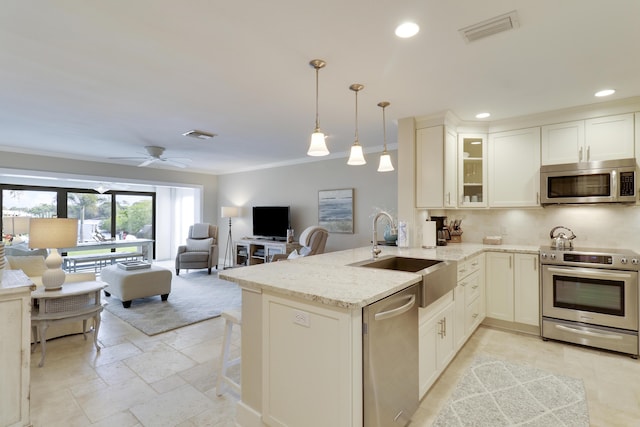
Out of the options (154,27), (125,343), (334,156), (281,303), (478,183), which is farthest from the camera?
(334,156)

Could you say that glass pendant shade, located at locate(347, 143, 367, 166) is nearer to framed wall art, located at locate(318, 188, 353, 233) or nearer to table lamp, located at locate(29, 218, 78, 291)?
table lamp, located at locate(29, 218, 78, 291)

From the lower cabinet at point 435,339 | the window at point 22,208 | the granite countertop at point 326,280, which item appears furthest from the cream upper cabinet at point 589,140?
the window at point 22,208

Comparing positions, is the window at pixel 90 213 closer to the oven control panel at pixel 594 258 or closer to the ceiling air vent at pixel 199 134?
the ceiling air vent at pixel 199 134

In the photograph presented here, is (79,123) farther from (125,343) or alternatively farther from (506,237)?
(506,237)

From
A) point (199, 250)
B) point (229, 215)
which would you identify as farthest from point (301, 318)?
point (229, 215)

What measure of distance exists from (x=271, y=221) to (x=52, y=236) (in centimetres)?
431

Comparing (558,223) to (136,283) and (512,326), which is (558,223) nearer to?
(512,326)

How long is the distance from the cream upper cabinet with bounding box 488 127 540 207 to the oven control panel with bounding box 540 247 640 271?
2.21 ft

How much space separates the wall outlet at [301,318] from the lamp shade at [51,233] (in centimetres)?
238

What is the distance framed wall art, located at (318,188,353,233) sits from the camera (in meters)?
5.68

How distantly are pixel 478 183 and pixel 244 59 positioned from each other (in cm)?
312

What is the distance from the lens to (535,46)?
2.09 meters

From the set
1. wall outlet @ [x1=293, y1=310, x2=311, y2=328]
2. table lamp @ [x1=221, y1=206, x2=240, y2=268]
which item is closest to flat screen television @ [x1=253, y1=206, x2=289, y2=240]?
table lamp @ [x1=221, y1=206, x2=240, y2=268]

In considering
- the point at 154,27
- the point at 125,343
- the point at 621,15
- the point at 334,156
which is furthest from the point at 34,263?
the point at 621,15
